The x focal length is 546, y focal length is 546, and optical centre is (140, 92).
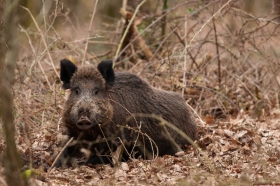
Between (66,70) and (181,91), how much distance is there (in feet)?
13.0

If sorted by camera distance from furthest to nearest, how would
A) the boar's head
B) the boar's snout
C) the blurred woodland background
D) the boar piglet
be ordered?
1. the boar piglet
2. the boar's head
3. the boar's snout
4. the blurred woodland background

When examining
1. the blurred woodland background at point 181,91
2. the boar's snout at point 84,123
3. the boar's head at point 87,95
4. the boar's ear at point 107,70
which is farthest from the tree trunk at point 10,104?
the boar's ear at point 107,70

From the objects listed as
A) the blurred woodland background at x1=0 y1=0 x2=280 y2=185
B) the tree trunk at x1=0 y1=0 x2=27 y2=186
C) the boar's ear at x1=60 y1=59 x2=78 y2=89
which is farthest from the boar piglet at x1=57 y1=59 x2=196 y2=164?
Answer: the tree trunk at x1=0 y1=0 x2=27 y2=186

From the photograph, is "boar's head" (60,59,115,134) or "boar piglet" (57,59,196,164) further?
"boar piglet" (57,59,196,164)

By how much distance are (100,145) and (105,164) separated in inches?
12.4

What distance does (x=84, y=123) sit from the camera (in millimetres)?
7250

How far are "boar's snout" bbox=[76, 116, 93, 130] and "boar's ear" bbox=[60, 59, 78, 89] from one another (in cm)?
96

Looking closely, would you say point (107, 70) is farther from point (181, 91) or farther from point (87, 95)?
point (181, 91)

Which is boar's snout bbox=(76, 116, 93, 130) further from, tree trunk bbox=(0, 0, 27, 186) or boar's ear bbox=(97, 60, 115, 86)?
tree trunk bbox=(0, 0, 27, 186)

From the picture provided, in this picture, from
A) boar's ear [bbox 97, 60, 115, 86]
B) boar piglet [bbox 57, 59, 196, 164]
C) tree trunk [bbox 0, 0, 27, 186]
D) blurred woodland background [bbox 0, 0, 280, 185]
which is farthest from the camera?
boar's ear [bbox 97, 60, 115, 86]

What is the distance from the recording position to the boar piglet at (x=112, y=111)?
7566mm

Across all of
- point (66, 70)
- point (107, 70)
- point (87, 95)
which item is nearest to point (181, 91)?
point (107, 70)

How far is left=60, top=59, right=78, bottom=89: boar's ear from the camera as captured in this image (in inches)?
315

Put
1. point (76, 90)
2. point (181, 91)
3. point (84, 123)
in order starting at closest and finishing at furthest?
point (84, 123) < point (76, 90) < point (181, 91)
